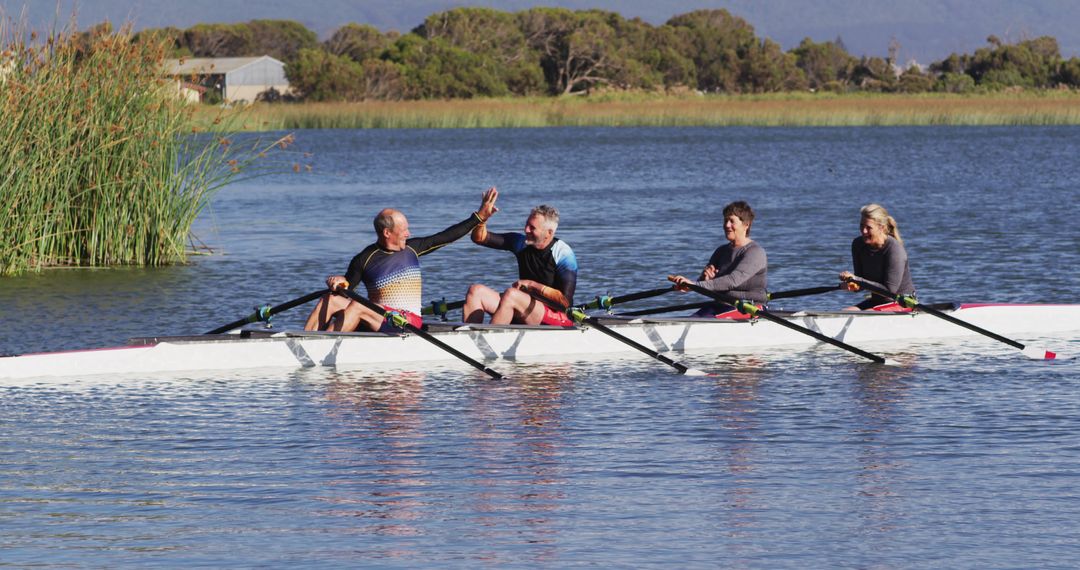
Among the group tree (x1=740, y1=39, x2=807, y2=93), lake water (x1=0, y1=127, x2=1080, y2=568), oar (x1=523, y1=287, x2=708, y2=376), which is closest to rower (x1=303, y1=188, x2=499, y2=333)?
lake water (x1=0, y1=127, x2=1080, y2=568)

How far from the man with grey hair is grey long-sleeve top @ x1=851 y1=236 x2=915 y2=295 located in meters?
2.68

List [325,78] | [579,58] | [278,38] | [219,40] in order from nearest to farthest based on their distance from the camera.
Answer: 1. [325,78]
2. [579,58]
3. [219,40]
4. [278,38]

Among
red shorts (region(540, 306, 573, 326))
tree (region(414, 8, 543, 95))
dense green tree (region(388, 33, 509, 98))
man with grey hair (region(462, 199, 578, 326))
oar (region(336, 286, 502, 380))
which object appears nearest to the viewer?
oar (region(336, 286, 502, 380))

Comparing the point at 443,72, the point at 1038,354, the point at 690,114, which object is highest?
the point at 443,72

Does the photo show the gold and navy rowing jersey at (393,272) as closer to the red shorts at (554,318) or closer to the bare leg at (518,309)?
the bare leg at (518,309)

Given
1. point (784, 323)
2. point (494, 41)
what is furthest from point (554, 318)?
point (494, 41)

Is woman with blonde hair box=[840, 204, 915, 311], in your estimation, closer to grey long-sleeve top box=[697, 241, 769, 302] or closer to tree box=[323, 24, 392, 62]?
grey long-sleeve top box=[697, 241, 769, 302]

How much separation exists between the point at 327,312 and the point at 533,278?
5.77 ft

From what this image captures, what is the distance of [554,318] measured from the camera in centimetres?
1431

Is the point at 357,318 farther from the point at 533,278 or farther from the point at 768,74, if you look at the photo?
the point at 768,74

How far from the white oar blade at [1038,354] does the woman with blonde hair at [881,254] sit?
1.18 meters

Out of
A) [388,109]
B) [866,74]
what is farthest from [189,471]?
[866,74]

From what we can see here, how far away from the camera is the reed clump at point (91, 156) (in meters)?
18.0

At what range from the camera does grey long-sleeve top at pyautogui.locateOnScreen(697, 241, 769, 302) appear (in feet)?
47.3
